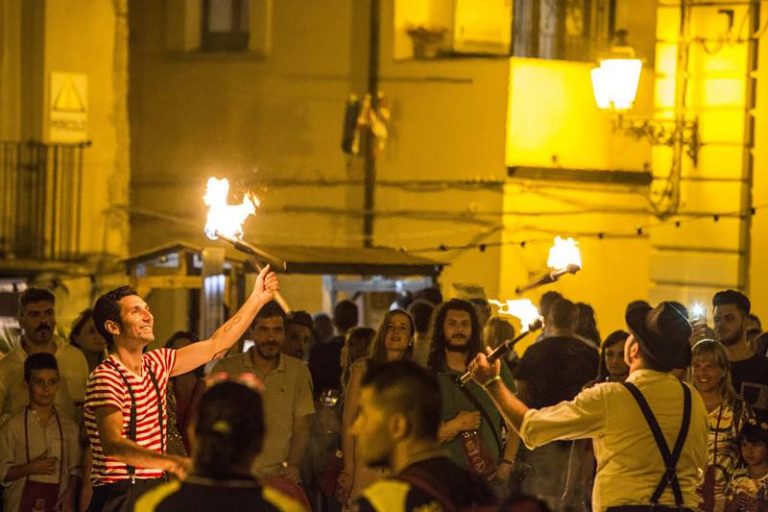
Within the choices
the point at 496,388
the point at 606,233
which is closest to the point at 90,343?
the point at 496,388

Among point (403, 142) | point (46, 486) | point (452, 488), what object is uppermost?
point (403, 142)

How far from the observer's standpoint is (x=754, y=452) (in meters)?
10.5

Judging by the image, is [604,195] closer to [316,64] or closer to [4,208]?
[316,64]

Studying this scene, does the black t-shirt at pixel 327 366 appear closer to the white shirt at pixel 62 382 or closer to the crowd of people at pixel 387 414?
the crowd of people at pixel 387 414

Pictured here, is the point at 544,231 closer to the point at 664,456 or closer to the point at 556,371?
the point at 556,371

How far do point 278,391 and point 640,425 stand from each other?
11.0ft

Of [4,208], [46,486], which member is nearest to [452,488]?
[46,486]

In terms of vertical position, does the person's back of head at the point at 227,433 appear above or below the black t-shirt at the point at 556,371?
above

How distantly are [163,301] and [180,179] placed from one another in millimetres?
1339

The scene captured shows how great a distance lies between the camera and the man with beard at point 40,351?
36.7 feet

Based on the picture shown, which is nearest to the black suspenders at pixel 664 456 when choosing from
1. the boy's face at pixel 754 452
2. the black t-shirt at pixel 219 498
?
the black t-shirt at pixel 219 498

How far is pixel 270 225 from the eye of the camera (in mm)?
19172

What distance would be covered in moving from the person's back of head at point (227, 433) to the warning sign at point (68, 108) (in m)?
12.6

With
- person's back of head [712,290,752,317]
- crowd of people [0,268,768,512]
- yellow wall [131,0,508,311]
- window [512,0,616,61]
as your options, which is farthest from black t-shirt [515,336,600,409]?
window [512,0,616,61]
